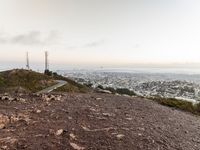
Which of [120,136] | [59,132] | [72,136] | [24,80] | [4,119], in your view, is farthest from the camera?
[24,80]

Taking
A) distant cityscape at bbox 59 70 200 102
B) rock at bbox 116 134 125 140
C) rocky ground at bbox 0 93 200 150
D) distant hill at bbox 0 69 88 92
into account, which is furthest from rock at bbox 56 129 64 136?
distant hill at bbox 0 69 88 92

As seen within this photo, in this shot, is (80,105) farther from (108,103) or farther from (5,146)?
(5,146)

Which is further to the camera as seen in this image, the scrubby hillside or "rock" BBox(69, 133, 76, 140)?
the scrubby hillside

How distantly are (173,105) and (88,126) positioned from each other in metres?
9.80

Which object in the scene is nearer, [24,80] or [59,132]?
[59,132]

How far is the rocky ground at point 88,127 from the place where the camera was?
847 cm

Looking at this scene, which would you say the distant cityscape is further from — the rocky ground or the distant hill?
the rocky ground

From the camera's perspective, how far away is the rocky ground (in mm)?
8469

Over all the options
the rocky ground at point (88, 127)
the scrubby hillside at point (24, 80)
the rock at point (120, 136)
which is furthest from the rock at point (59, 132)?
the scrubby hillside at point (24, 80)

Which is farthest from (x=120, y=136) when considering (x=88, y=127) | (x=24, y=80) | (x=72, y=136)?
(x=24, y=80)

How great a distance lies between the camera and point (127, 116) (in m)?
12.4

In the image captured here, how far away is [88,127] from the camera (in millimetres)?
9992

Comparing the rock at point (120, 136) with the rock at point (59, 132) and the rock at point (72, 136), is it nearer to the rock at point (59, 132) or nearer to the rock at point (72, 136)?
the rock at point (72, 136)

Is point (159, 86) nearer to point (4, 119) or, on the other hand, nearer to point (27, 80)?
point (27, 80)
